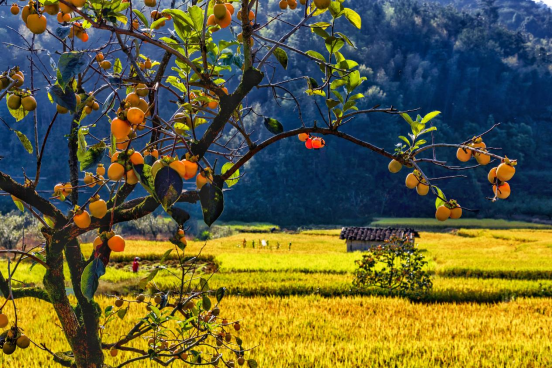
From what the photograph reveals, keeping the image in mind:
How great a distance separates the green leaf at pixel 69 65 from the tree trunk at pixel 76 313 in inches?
41.1

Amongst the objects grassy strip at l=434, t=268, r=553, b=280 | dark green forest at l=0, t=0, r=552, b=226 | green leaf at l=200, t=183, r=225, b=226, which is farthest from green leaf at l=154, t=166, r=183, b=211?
dark green forest at l=0, t=0, r=552, b=226

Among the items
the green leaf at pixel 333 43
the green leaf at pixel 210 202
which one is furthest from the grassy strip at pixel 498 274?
the green leaf at pixel 210 202

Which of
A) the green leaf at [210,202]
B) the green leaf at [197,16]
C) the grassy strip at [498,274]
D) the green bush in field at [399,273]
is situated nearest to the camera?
the green leaf at [210,202]

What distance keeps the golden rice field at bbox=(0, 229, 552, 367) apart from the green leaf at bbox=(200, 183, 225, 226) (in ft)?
4.39

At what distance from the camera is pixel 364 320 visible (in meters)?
6.38

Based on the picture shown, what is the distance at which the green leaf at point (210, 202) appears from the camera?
3.70 ft

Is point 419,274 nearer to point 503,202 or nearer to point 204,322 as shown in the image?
point 204,322

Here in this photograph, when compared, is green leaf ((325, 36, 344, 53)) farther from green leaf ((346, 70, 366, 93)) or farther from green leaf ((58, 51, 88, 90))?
green leaf ((58, 51, 88, 90))

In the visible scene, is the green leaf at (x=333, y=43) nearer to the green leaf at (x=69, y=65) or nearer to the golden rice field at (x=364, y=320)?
the green leaf at (x=69, y=65)

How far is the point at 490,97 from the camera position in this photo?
58.7 m

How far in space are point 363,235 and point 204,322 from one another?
16.4 meters

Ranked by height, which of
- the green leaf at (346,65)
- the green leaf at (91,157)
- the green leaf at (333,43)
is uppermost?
the green leaf at (333,43)

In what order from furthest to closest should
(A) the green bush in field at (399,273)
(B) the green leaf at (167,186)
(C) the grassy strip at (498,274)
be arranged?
(C) the grassy strip at (498,274) < (A) the green bush in field at (399,273) < (B) the green leaf at (167,186)

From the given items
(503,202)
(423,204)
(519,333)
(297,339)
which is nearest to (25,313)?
(297,339)
